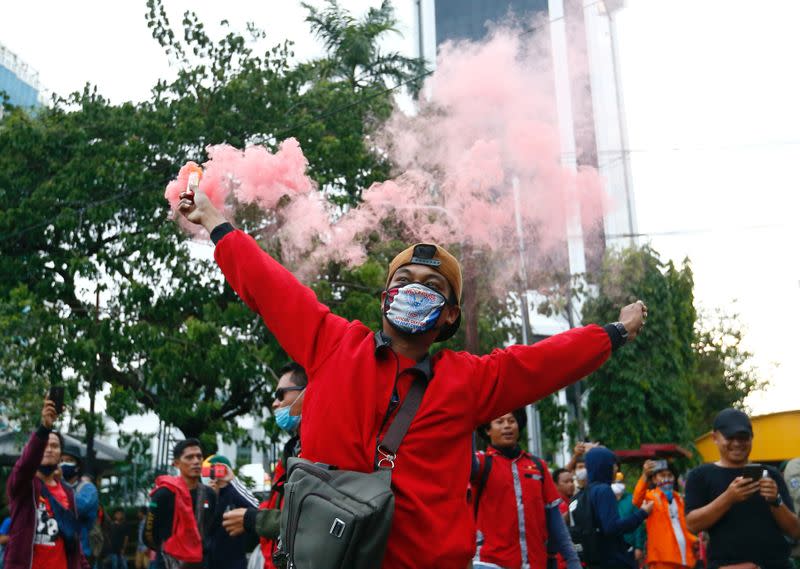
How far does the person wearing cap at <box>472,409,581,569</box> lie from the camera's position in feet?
18.3

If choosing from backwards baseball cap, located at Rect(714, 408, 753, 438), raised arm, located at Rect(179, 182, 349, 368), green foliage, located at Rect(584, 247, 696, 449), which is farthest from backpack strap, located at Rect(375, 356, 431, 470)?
green foliage, located at Rect(584, 247, 696, 449)

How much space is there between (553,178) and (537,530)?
7.07 meters

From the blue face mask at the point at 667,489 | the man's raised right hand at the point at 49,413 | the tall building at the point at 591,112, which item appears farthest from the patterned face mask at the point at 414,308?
the tall building at the point at 591,112

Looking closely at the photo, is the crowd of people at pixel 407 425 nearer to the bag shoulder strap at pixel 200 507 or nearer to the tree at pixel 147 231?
the bag shoulder strap at pixel 200 507

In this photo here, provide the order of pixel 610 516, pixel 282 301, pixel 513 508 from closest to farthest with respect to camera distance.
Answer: pixel 282 301 → pixel 513 508 → pixel 610 516

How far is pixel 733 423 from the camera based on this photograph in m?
5.12

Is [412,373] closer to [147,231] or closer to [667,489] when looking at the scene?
[667,489]

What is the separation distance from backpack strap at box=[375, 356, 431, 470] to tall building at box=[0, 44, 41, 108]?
2992 inches

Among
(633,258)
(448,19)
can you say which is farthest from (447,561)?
(448,19)

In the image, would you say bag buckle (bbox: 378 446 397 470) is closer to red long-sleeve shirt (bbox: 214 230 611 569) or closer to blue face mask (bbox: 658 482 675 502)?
red long-sleeve shirt (bbox: 214 230 611 569)

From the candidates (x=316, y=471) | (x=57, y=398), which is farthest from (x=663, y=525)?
(x=316, y=471)

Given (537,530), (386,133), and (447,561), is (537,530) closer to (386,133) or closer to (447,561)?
(447,561)

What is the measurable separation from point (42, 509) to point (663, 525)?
5652 millimetres

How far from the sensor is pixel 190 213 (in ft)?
11.5
